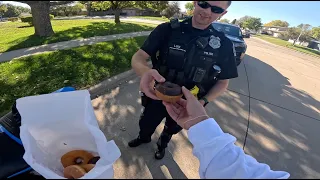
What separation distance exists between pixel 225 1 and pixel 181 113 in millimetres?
734

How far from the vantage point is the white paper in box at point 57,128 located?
0.85 metres

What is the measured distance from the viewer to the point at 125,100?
3.63 metres

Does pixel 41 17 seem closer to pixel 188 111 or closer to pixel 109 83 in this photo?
pixel 188 111

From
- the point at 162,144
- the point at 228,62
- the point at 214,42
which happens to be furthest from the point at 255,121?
the point at 214,42

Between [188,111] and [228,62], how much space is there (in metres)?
0.88

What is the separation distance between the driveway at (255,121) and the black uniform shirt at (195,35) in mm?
417

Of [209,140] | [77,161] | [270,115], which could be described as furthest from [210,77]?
[270,115]

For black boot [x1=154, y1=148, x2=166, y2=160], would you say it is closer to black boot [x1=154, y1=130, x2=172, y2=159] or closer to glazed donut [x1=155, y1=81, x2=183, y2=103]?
black boot [x1=154, y1=130, x2=172, y2=159]

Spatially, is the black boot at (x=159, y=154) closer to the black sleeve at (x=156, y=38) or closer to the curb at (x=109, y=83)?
the black sleeve at (x=156, y=38)

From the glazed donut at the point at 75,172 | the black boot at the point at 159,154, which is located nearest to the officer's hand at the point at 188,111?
the glazed donut at the point at 75,172

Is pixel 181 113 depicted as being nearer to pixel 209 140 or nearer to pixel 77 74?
pixel 209 140

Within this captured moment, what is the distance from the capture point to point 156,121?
233 centimetres

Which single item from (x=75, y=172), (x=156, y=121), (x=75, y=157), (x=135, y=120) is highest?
(x=75, y=172)

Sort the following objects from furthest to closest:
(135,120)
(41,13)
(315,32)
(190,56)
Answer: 1. (135,120)
2. (190,56)
3. (315,32)
4. (41,13)
